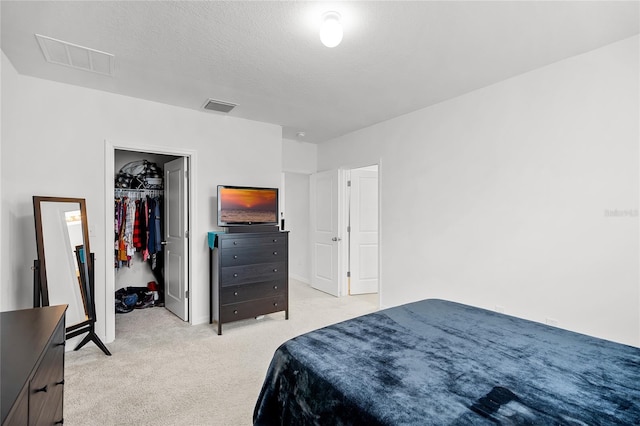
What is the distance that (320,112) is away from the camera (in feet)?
12.4

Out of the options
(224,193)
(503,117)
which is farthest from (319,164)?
(503,117)

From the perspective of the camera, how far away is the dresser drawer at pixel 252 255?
342cm

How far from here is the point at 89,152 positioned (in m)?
3.04

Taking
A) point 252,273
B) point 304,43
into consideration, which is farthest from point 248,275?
point 304,43

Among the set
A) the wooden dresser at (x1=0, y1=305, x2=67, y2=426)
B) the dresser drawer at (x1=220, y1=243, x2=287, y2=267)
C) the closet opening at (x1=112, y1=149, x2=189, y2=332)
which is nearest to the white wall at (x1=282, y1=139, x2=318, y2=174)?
the closet opening at (x1=112, y1=149, x2=189, y2=332)

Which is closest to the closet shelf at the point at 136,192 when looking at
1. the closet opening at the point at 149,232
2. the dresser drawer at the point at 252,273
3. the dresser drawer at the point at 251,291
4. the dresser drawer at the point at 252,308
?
the closet opening at the point at 149,232

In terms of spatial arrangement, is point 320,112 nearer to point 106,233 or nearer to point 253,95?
point 253,95

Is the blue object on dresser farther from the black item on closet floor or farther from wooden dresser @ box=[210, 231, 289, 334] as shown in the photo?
the black item on closet floor

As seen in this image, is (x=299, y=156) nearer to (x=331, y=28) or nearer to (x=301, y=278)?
(x=301, y=278)

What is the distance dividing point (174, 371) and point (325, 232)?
315 cm

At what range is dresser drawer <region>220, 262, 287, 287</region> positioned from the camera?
3413mm

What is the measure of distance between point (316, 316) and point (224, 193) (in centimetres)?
194

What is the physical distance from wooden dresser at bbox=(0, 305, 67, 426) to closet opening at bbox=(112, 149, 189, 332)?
2417 millimetres

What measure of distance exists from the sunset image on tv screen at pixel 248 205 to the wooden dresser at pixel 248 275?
0.91 ft
